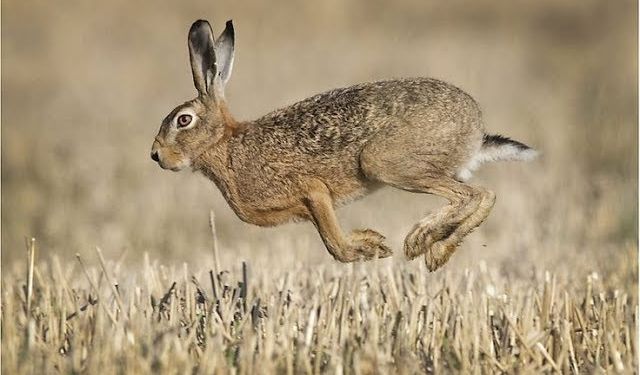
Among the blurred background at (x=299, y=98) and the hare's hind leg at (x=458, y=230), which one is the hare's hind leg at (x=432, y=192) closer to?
the hare's hind leg at (x=458, y=230)

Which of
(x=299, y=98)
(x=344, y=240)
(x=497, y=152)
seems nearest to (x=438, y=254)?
(x=344, y=240)

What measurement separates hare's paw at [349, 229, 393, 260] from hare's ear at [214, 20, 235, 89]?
1.16 metres

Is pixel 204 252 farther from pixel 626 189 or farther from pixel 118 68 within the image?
pixel 118 68

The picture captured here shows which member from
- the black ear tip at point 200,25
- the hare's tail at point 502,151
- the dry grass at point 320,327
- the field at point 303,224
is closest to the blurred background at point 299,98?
the field at point 303,224

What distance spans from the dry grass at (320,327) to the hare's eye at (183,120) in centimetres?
81

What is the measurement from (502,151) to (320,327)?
4.63 feet

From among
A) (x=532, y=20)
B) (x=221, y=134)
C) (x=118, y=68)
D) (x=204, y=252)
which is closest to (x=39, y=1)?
(x=118, y=68)

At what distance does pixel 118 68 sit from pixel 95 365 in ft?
41.0

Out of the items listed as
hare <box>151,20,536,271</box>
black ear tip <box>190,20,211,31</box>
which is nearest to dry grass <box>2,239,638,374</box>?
hare <box>151,20,536,271</box>

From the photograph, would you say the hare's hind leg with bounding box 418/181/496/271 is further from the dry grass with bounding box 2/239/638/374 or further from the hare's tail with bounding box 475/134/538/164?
the hare's tail with bounding box 475/134/538/164

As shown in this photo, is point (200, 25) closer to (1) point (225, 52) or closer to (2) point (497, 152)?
(1) point (225, 52)

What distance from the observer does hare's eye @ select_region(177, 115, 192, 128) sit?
630cm

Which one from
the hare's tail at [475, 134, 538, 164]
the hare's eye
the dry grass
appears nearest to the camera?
the dry grass

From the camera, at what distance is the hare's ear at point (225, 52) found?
6254 millimetres
